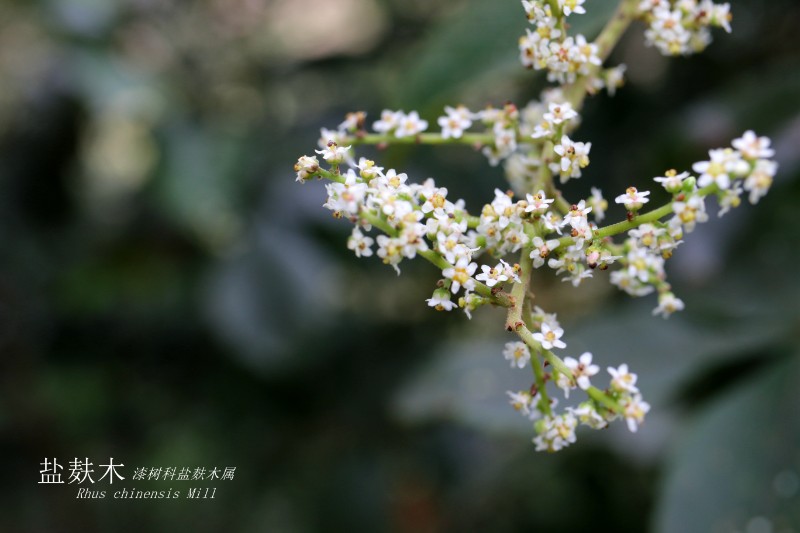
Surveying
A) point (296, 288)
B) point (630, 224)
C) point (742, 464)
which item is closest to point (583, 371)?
point (630, 224)

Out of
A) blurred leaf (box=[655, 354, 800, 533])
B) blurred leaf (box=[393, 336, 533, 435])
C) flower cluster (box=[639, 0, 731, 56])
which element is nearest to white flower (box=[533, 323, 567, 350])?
flower cluster (box=[639, 0, 731, 56])

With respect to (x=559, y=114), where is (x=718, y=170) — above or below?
below

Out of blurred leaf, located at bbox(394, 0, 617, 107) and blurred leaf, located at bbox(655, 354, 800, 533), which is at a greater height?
blurred leaf, located at bbox(394, 0, 617, 107)

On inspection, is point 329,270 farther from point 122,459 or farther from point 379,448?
point 122,459

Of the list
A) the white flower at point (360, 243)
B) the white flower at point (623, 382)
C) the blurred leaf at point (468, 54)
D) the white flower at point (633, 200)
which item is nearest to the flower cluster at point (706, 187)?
the white flower at point (633, 200)

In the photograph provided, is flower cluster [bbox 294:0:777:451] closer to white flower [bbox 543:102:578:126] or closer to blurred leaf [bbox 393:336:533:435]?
white flower [bbox 543:102:578:126]

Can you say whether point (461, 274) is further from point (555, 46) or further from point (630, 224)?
point (555, 46)

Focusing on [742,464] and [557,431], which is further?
[742,464]
